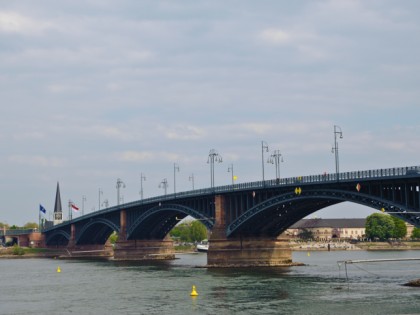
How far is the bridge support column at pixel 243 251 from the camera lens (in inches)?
4537

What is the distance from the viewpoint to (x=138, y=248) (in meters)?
161

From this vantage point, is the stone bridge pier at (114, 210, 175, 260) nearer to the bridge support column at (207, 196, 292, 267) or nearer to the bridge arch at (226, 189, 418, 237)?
the bridge support column at (207, 196, 292, 267)

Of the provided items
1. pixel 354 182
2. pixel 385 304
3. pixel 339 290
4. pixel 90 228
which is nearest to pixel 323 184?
pixel 354 182

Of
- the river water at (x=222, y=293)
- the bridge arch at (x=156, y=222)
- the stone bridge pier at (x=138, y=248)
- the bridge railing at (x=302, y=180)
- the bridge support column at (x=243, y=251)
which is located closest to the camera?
the river water at (x=222, y=293)

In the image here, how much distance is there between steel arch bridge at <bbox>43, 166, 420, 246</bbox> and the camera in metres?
81.9

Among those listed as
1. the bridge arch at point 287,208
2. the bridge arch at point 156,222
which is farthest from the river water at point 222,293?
the bridge arch at point 156,222

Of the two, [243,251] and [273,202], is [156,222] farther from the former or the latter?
[273,202]

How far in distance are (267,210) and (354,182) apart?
21056mm

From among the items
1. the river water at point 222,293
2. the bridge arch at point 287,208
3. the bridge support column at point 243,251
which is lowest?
the river water at point 222,293

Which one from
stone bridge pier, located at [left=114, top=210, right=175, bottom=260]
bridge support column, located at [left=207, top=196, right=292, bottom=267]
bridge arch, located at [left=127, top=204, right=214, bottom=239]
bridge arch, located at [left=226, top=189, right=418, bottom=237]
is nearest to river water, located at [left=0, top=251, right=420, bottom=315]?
bridge support column, located at [left=207, top=196, right=292, bottom=267]

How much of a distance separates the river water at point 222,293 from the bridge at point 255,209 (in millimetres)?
8136

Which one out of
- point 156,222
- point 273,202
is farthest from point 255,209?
point 156,222

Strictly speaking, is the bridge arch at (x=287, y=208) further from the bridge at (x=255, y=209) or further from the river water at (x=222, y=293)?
the river water at (x=222, y=293)

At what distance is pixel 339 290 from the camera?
74.4m
